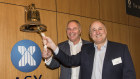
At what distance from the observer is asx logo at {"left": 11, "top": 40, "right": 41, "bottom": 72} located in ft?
9.50

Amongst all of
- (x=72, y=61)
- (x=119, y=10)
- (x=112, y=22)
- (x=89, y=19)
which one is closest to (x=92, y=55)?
(x=72, y=61)

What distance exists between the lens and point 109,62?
7.05 feet

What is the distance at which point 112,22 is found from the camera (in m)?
4.61

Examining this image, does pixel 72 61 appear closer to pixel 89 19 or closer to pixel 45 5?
pixel 45 5

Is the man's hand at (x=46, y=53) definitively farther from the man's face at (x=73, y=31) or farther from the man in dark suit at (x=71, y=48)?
the man's face at (x=73, y=31)

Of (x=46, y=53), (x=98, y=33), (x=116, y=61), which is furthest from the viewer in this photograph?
(x=98, y=33)

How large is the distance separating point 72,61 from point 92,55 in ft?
0.91

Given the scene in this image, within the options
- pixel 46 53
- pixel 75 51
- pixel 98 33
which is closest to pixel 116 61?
pixel 98 33

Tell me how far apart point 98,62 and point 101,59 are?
55 millimetres

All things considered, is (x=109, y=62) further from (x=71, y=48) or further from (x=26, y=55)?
(x=26, y=55)

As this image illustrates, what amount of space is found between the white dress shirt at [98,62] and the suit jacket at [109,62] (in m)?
0.04

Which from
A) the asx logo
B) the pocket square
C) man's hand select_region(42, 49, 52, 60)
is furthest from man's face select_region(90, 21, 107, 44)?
the asx logo

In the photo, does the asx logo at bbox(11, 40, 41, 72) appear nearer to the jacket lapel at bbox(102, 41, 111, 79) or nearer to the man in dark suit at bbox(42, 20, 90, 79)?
the man in dark suit at bbox(42, 20, 90, 79)

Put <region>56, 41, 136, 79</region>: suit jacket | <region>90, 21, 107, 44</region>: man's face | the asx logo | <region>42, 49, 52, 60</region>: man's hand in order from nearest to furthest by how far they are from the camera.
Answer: <region>42, 49, 52, 60</region>: man's hand → <region>56, 41, 136, 79</region>: suit jacket → <region>90, 21, 107, 44</region>: man's face → the asx logo
